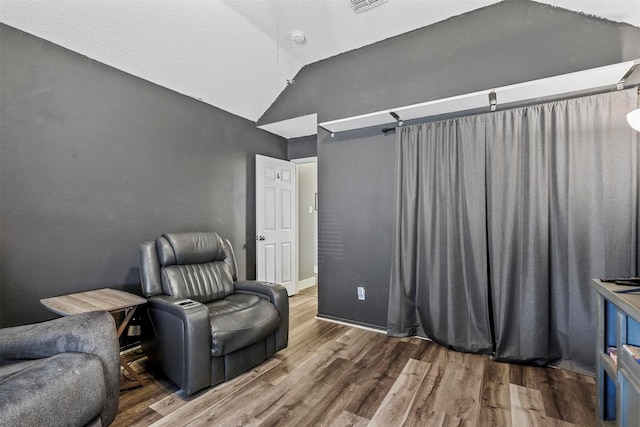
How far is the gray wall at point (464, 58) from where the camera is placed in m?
2.18

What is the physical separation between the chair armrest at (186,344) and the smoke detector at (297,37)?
2.69 metres

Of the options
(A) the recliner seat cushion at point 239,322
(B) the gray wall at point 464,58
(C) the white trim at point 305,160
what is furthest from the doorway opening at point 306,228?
(A) the recliner seat cushion at point 239,322

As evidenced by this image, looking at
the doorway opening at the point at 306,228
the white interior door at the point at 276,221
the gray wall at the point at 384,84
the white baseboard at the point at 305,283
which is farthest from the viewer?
the doorway opening at the point at 306,228

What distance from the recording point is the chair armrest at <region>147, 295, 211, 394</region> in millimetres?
1864

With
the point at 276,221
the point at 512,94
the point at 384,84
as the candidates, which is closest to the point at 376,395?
the point at 512,94

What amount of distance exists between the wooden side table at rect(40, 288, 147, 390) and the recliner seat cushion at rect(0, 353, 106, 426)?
1.72 ft

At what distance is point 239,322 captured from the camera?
2092 millimetres

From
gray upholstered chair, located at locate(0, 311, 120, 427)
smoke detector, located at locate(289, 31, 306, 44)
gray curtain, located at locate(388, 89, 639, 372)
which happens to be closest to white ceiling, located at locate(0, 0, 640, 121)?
smoke detector, located at locate(289, 31, 306, 44)

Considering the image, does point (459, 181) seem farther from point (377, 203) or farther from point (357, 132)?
point (357, 132)

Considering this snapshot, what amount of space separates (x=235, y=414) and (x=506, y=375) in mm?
1963

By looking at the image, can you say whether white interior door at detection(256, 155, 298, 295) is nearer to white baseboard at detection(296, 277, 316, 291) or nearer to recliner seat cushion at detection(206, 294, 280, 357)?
white baseboard at detection(296, 277, 316, 291)

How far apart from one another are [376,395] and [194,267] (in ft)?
5.94

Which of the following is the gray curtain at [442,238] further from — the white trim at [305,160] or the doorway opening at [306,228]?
the doorway opening at [306,228]

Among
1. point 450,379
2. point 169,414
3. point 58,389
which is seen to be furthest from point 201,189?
point 450,379
